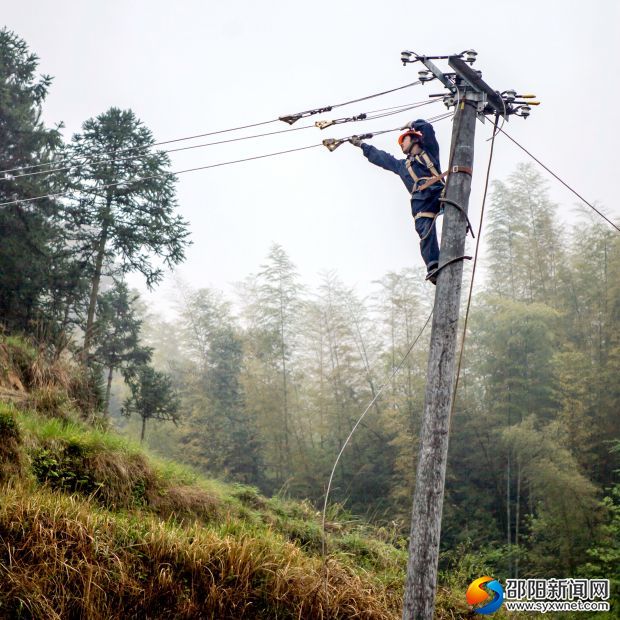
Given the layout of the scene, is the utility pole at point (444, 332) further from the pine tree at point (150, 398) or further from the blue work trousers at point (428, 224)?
the pine tree at point (150, 398)

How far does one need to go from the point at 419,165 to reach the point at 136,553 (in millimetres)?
4425

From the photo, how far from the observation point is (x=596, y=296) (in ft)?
66.8

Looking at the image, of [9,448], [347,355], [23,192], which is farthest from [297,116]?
[347,355]

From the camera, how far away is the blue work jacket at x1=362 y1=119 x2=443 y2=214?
204 inches

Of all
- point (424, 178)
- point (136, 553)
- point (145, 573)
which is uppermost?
point (424, 178)

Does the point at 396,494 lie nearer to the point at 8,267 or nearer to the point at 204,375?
the point at 204,375

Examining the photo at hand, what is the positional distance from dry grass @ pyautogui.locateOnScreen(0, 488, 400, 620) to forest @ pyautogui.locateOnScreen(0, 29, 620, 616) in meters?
3.81

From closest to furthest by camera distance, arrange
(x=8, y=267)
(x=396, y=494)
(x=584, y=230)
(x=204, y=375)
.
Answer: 1. (x=8, y=267)
2. (x=396, y=494)
3. (x=584, y=230)
4. (x=204, y=375)

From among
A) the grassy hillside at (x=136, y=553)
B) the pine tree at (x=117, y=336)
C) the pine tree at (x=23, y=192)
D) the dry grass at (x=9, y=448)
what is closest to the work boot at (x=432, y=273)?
the grassy hillside at (x=136, y=553)

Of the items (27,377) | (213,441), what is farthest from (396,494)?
(27,377)

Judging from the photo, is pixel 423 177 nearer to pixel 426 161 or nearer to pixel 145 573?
pixel 426 161

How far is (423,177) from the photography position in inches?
205

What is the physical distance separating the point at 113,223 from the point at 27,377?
245 inches

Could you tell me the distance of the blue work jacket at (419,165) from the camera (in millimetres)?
5184
